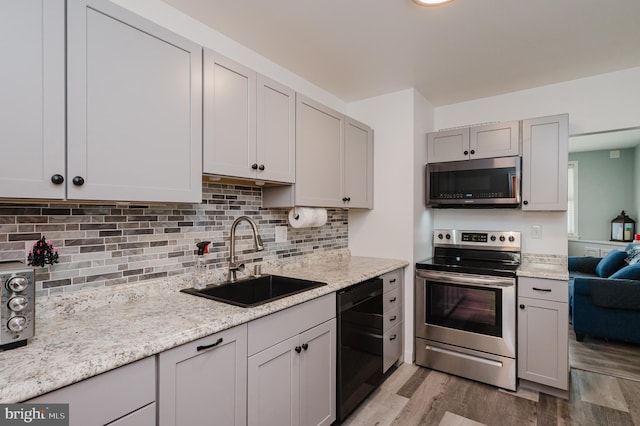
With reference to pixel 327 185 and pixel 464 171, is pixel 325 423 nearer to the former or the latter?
pixel 327 185

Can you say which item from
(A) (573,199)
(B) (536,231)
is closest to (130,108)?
(B) (536,231)

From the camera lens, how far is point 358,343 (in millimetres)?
2160

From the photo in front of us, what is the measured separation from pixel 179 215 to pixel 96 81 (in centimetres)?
78

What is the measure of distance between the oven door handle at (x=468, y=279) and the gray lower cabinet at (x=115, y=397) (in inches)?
87.4

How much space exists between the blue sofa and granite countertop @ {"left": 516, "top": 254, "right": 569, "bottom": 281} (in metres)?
0.74

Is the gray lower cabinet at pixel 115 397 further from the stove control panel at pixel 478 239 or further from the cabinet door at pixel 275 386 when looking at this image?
the stove control panel at pixel 478 239

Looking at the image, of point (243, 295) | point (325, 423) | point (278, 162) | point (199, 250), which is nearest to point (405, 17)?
point (278, 162)

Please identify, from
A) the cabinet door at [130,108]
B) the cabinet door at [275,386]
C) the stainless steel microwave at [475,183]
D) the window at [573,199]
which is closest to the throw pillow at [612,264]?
the window at [573,199]

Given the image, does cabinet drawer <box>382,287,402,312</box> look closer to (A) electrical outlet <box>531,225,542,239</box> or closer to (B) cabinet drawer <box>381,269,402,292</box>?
(B) cabinet drawer <box>381,269,402,292</box>

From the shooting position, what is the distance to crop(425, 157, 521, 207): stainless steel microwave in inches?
104

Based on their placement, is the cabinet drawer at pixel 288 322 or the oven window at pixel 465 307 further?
the oven window at pixel 465 307

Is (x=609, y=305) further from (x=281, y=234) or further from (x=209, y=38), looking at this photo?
(x=209, y=38)

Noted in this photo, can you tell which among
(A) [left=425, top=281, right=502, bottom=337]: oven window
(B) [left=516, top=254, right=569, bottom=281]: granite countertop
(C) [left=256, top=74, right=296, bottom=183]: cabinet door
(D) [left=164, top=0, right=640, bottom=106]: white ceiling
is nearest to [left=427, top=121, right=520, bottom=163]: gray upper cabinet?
(D) [left=164, top=0, right=640, bottom=106]: white ceiling

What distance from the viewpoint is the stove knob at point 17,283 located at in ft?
3.16
